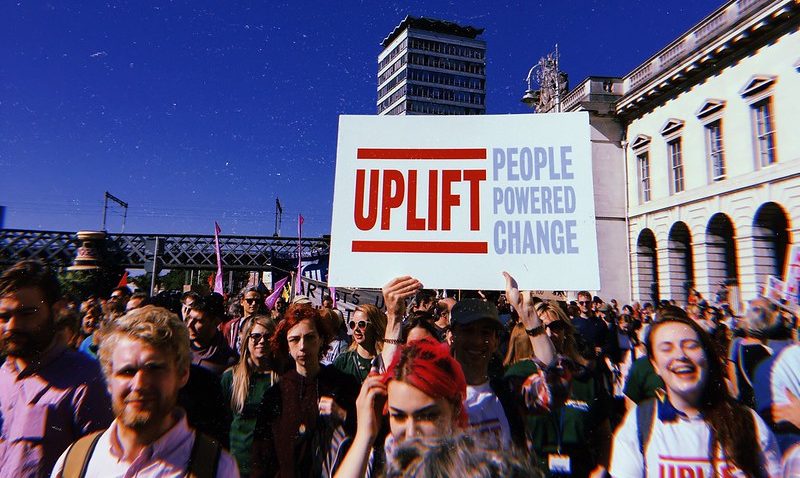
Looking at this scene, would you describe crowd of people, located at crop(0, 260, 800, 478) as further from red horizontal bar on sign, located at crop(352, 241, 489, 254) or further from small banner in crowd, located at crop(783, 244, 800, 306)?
small banner in crowd, located at crop(783, 244, 800, 306)

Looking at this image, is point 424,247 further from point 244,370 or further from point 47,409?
point 47,409

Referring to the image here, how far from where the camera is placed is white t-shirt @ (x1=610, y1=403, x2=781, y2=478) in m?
1.80

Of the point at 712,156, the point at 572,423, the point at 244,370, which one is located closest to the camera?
the point at 572,423

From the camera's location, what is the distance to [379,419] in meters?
1.76

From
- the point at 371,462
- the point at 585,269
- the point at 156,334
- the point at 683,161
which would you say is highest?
the point at 683,161

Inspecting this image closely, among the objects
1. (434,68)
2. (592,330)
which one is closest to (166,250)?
(592,330)

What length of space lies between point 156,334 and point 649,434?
202cm

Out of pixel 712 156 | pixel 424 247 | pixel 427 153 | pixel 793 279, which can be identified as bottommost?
pixel 793 279

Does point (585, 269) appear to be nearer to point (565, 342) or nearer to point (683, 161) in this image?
point (565, 342)

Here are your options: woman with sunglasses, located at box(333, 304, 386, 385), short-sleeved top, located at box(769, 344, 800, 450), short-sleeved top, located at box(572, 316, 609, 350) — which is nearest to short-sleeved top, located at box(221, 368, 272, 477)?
woman with sunglasses, located at box(333, 304, 386, 385)

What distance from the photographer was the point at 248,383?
3016 millimetres

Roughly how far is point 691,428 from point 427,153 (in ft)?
6.41

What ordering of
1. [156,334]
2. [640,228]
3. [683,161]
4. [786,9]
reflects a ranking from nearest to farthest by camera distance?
[156,334]
[786,9]
[683,161]
[640,228]

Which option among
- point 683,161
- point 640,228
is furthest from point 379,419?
point 640,228
